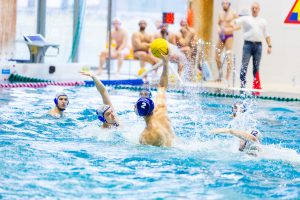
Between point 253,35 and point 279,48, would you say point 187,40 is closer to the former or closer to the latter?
point 279,48

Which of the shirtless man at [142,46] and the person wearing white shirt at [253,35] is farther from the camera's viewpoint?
the shirtless man at [142,46]

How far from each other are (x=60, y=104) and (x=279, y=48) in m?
7.04

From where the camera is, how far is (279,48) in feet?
49.2

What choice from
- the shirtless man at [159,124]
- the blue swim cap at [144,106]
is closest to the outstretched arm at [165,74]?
the shirtless man at [159,124]

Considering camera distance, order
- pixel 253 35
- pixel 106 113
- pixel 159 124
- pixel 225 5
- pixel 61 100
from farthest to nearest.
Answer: pixel 225 5 < pixel 253 35 < pixel 61 100 < pixel 106 113 < pixel 159 124

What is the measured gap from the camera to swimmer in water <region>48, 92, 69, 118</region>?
29.5 ft

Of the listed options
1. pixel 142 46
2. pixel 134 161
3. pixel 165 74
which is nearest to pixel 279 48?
pixel 142 46

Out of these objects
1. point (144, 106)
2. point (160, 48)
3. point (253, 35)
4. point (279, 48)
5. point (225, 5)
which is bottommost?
point (144, 106)

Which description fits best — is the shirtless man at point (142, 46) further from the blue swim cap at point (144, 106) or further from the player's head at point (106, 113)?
the blue swim cap at point (144, 106)

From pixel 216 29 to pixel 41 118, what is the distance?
706 centimetres

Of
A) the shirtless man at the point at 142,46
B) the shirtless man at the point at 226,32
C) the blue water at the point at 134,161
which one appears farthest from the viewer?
the shirtless man at the point at 142,46

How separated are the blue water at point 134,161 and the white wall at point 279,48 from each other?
17.0 feet

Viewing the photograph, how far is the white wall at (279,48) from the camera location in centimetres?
1488

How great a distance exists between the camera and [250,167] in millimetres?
6344
